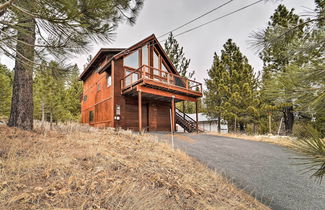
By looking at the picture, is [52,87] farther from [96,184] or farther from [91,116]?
[96,184]

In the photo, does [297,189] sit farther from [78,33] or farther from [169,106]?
[169,106]

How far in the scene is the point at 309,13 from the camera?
2074 millimetres

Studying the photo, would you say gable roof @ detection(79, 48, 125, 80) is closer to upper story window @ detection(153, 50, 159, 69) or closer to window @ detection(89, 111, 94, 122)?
upper story window @ detection(153, 50, 159, 69)

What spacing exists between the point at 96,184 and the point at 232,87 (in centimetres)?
1390

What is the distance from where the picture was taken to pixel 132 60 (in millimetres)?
12383

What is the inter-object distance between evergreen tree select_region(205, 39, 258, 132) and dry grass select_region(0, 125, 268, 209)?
10947 millimetres

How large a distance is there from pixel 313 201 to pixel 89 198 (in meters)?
4.25

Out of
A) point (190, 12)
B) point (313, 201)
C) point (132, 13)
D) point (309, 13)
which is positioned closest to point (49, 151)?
point (132, 13)

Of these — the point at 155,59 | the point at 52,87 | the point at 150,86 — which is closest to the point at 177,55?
the point at 155,59

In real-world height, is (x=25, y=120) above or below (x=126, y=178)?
above

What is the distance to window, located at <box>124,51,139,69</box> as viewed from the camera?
1211 cm

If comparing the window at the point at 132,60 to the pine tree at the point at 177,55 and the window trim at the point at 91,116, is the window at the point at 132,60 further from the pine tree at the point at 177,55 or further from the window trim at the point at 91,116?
the pine tree at the point at 177,55

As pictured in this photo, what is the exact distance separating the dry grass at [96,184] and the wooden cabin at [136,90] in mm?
6191

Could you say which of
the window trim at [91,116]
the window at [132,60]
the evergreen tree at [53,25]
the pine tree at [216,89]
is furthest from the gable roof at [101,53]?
the pine tree at [216,89]
